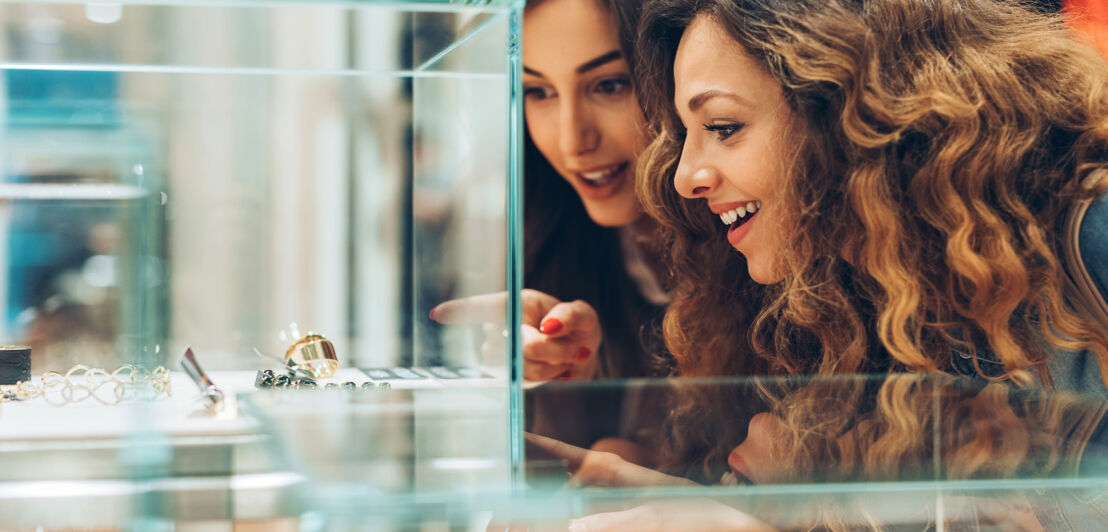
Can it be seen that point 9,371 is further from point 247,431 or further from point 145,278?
point 247,431

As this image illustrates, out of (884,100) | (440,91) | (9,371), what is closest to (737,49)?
(884,100)

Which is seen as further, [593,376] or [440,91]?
[593,376]

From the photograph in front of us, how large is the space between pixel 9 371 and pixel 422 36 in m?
0.45

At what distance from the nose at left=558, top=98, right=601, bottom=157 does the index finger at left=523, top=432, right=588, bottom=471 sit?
1.60 ft

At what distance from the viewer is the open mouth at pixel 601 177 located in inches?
42.8

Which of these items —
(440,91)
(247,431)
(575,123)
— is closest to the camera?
(247,431)

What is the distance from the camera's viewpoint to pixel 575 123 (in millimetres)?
1073

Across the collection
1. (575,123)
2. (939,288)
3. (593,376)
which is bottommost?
(593,376)

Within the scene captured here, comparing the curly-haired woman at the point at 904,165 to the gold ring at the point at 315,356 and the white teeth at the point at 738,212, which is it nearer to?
the white teeth at the point at 738,212

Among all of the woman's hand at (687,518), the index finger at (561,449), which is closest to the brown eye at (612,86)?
the index finger at (561,449)

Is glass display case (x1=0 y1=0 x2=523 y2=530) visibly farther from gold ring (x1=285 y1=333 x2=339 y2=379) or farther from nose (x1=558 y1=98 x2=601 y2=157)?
nose (x1=558 y1=98 x2=601 y2=157)

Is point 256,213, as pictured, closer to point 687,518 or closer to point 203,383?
point 203,383

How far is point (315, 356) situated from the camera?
914 mm

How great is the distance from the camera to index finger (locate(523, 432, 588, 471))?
579mm
